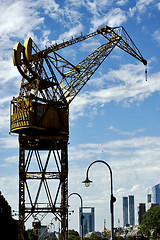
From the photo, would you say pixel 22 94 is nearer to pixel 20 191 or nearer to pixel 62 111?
pixel 62 111

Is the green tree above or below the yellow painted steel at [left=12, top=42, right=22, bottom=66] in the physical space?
below

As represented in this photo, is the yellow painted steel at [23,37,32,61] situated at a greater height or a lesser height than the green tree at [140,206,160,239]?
greater

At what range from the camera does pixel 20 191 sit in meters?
86.2

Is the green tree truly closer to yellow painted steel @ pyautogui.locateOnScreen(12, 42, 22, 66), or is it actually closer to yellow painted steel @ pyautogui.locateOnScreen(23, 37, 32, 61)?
yellow painted steel @ pyautogui.locateOnScreen(23, 37, 32, 61)

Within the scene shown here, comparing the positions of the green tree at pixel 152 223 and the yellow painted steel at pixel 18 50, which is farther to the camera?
the green tree at pixel 152 223

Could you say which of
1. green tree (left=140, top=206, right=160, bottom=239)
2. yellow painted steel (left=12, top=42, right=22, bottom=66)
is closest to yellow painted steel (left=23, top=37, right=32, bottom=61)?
yellow painted steel (left=12, top=42, right=22, bottom=66)

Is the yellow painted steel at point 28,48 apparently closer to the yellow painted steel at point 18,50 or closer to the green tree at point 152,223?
the yellow painted steel at point 18,50

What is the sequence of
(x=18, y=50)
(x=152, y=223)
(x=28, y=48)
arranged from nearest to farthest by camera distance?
(x=18, y=50)
(x=28, y=48)
(x=152, y=223)

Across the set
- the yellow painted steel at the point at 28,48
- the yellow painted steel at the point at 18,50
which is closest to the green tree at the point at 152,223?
the yellow painted steel at the point at 28,48

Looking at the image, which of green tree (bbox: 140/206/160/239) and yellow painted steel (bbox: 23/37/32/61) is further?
green tree (bbox: 140/206/160/239)

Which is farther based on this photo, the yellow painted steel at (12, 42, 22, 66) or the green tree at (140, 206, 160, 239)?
the green tree at (140, 206, 160, 239)

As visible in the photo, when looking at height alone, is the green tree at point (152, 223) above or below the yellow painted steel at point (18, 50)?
below

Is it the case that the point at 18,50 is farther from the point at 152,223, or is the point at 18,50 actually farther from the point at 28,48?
the point at 152,223

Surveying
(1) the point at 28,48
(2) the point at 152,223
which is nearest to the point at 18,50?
(1) the point at 28,48
